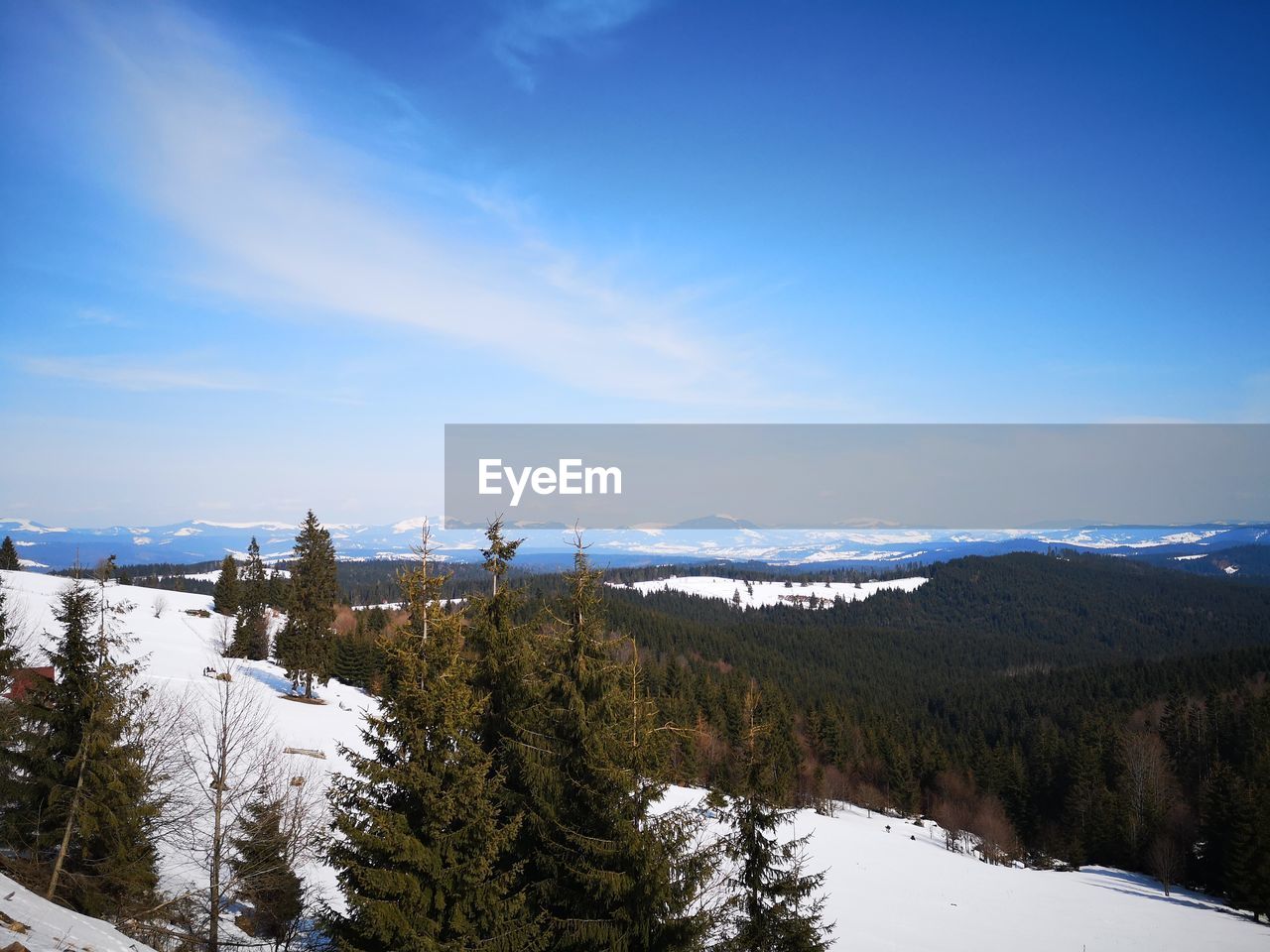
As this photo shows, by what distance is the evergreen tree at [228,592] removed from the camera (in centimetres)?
7875

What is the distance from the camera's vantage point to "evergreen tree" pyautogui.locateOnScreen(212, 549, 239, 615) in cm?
7875

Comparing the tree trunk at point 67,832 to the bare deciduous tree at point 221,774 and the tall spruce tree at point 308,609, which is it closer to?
the bare deciduous tree at point 221,774

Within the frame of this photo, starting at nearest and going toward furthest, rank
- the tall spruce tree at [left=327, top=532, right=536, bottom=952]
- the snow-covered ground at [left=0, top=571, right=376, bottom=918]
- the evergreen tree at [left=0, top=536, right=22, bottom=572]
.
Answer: the tall spruce tree at [left=327, top=532, right=536, bottom=952], the snow-covered ground at [left=0, top=571, right=376, bottom=918], the evergreen tree at [left=0, top=536, right=22, bottom=572]

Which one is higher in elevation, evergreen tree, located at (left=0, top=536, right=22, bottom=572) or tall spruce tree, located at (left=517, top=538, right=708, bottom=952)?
evergreen tree, located at (left=0, top=536, right=22, bottom=572)

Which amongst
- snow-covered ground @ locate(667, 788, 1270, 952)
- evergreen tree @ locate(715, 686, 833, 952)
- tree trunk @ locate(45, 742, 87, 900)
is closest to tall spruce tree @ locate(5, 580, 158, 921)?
tree trunk @ locate(45, 742, 87, 900)

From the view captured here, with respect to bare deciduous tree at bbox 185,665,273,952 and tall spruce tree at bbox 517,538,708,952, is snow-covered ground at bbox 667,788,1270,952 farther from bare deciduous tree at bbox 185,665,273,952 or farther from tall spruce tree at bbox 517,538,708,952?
bare deciduous tree at bbox 185,665,273,952

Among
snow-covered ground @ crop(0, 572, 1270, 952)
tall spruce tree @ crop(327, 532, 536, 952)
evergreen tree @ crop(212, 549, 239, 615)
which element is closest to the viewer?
tall spruce tree @ crop(327, 532, 536, 952)

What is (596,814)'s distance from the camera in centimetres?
1359

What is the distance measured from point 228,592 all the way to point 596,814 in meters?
82.3

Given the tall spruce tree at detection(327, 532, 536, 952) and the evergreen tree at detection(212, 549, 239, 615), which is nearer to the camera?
the tall spruce tree at detection(327, 532, 536, 952)

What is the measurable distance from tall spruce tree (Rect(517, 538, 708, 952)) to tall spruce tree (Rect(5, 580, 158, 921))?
1119cm

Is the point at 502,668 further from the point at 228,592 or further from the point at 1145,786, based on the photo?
the point at 1145,786

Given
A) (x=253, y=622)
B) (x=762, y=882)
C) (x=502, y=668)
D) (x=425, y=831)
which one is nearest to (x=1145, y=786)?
(x=762, y=882)

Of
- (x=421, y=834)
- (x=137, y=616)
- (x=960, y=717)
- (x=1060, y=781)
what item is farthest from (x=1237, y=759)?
(x=137, y=616)
